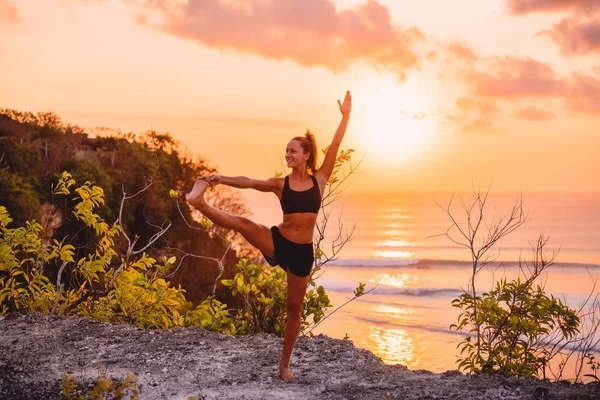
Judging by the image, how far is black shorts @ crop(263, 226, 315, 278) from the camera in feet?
16.6

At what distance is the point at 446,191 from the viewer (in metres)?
160

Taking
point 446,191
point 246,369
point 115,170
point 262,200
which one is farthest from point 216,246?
point 446,191

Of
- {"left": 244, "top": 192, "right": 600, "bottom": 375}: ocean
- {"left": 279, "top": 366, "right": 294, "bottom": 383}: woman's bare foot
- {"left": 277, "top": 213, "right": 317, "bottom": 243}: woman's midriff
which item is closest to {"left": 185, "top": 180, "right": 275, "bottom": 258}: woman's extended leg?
{"left": 277, "top": 213, "right": 317, "bottom": 243}: woman's midriff

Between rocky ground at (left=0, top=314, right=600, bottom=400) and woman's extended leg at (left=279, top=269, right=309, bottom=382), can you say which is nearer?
rocky ground at (left=0, top=314, right=600, bottom=400)

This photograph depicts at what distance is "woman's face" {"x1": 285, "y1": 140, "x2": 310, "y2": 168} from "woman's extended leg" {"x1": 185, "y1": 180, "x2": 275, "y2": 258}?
0.55 metres

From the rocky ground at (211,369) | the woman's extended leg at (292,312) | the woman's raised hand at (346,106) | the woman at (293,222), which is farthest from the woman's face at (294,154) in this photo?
the rocky ground at (211,369)

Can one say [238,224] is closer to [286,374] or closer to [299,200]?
Result: [299,200]

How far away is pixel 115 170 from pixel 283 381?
3051 cm

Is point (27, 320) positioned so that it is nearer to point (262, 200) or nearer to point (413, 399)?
point (413, 399)

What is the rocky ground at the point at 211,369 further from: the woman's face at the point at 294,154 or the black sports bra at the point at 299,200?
the woman's face at the point at 294,154

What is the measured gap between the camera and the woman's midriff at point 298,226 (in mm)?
5047

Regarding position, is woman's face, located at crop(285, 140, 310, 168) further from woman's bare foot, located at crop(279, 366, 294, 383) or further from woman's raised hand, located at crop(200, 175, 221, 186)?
woman's bare foot, located at crop(279, 366, 294, 383)

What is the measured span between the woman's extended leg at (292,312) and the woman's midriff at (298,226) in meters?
0.30

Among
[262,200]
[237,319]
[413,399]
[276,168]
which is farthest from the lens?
[262,200]
